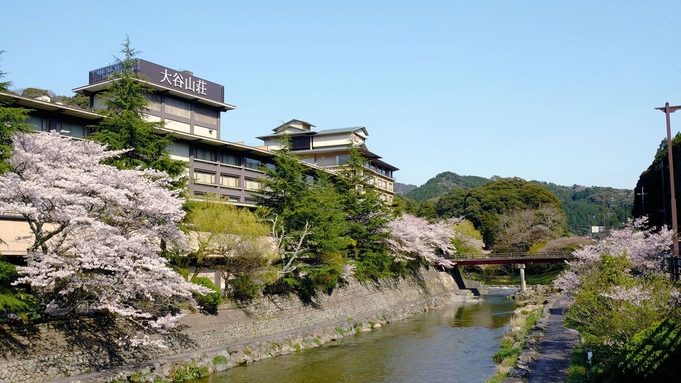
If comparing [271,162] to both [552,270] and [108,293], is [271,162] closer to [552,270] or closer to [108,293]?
[108,293]

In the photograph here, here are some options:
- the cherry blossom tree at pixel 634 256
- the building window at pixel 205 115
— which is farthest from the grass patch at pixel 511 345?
the building window at pixel 205 115

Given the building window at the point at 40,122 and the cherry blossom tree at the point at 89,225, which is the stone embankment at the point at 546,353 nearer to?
the cherry blossom tree at the point at 89,225

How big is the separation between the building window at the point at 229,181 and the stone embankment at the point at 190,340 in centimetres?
1381

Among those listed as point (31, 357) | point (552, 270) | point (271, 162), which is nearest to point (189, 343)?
point (31, 357)

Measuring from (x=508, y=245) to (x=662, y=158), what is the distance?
32578 millimetres

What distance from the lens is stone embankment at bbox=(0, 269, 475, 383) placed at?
19281 millimetres

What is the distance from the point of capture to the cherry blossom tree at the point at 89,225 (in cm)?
1903

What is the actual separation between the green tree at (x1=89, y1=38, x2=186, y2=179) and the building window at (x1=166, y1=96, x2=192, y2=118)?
19.9 m

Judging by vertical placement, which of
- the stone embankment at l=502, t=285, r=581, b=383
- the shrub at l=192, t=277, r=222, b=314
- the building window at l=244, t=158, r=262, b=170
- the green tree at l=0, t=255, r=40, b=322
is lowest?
the stone embankment at l=502, t=285, r=581, b=383

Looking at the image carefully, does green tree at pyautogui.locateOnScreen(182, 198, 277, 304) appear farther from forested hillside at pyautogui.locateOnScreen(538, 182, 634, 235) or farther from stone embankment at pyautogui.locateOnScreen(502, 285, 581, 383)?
forested hillside at pyautogui.locateOnScreen(538, 182, 634, 235)

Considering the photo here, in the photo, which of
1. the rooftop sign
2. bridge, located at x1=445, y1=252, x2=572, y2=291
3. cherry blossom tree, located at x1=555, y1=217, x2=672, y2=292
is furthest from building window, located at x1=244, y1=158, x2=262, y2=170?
cherry blossom tree, located at x1=555, y1=217, x2=672, y2=292

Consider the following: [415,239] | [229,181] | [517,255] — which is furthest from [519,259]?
[229,181]

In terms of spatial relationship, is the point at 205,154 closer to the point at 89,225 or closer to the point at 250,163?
the point at 250,163

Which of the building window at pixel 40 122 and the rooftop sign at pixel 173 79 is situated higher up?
the rooftop sign at pixel 173 79
